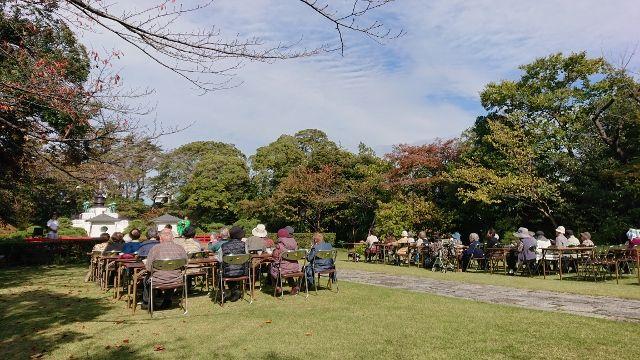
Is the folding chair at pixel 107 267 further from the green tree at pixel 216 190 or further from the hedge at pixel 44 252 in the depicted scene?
the green tree at pixel 216 190

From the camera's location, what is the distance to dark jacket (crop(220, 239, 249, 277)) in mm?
7637

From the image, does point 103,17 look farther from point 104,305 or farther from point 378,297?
point 378,297

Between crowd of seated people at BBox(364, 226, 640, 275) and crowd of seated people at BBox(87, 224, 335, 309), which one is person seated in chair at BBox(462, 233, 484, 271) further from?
crowd of seated people at BBox(87, 224, 335, 309)

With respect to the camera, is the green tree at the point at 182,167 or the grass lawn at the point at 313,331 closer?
the grass lawn at the point at 313,331

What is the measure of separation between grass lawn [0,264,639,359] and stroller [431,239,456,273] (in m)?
5.58

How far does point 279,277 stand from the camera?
8008 mm

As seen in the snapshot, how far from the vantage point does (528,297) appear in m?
7.65

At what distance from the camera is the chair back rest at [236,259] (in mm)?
7273

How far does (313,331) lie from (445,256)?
28.4ft

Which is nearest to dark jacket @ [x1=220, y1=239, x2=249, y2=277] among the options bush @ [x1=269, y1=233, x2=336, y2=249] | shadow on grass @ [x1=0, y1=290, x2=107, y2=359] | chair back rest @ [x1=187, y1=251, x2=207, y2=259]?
chair back rest @ [x1=187, y1=251, x2=207, y2=259]

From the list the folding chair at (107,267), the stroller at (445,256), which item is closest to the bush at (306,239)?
the stroller at (445,256)

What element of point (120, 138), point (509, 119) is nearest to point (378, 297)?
point (120, 138)

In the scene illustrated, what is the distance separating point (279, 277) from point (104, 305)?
3.04 metres

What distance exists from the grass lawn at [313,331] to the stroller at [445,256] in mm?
5584
